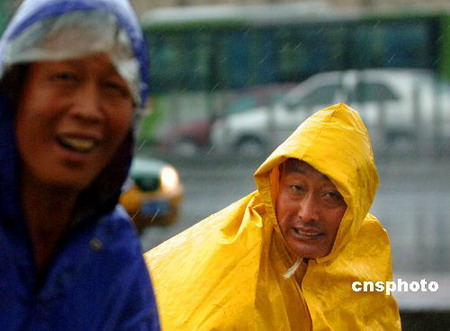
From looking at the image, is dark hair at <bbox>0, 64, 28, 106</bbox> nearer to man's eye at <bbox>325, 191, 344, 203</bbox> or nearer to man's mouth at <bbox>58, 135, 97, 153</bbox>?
man's mouth at <bbox>58, 135, 97, 153</bbox>

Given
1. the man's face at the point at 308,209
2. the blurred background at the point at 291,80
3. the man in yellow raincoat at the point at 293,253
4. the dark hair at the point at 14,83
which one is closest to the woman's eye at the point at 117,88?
the dark hair at the point at 14,83

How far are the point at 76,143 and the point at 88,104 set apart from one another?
53mm

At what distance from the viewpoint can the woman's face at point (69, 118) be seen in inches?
57.6

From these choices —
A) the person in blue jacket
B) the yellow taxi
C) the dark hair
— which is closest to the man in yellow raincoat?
the person in blue jacket

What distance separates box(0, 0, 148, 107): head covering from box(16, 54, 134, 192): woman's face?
1cm

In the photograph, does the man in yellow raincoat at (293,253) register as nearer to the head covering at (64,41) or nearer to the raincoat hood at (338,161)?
the raincoat hood at (338,161)

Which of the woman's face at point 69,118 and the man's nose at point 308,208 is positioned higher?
the woman's face at point 69,118

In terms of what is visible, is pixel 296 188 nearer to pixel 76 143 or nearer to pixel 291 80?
pixel 76 143

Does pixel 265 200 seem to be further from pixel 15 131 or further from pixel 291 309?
pixel 15 131

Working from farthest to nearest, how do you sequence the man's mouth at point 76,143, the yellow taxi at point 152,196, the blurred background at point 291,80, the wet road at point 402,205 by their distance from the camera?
the blurred background at point 291,80 → the yellow taxi at point 152,196 → the wet road at point 402,205 → the man's mouth at point 76,143

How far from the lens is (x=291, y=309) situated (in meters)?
3.41

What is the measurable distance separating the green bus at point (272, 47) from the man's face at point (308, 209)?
17260mm

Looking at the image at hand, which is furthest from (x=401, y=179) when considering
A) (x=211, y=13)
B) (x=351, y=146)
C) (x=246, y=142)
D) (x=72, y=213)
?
(x=72, y=213)

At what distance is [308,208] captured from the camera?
136 inches
